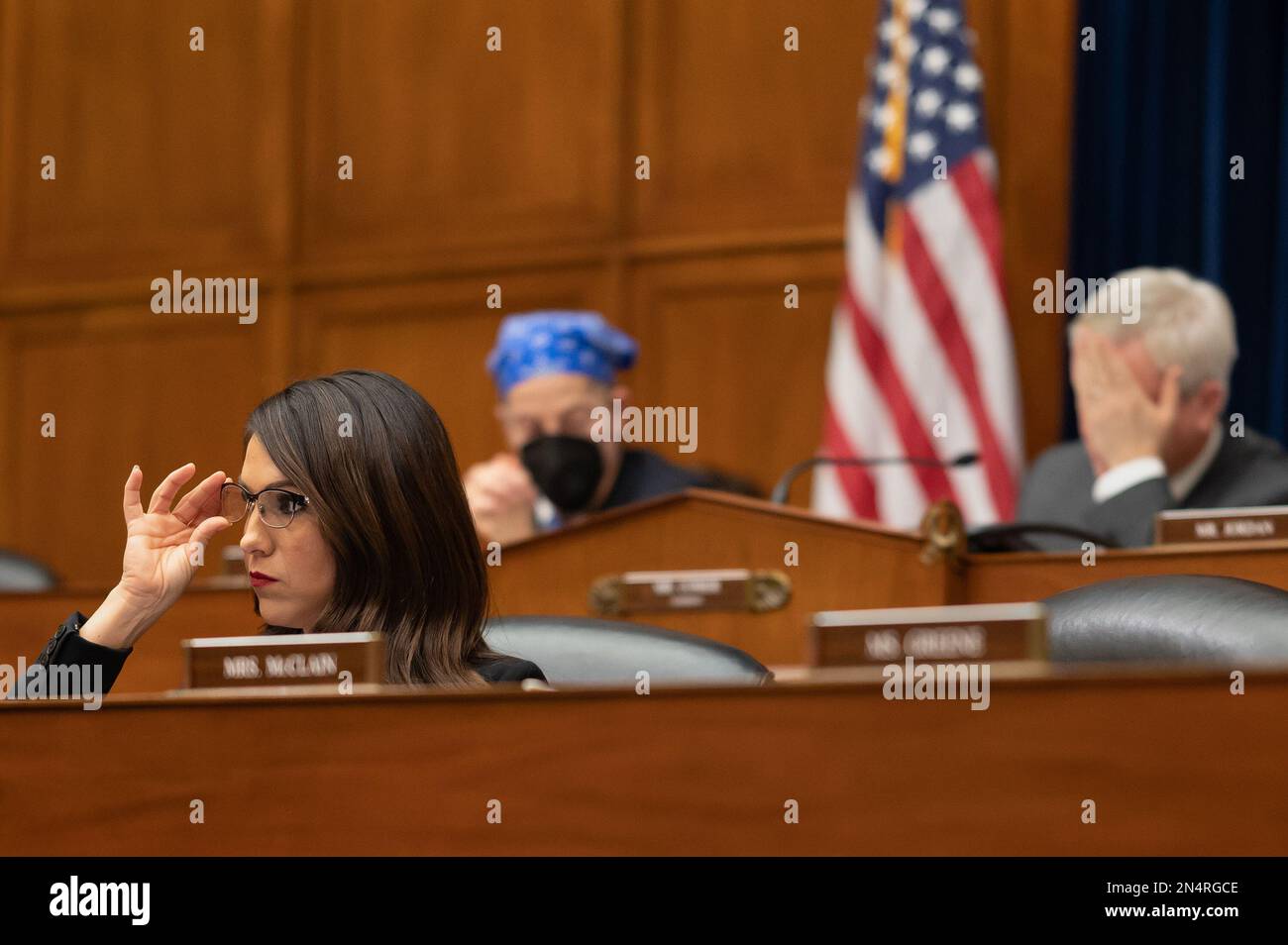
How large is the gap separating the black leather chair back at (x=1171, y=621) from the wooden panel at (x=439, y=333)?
369 centimetres

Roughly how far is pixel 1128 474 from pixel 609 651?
1.83 m

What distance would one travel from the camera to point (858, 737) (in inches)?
44.0

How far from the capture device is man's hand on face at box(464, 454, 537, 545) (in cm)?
377

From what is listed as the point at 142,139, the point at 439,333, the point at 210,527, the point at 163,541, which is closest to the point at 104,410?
the point at 142,139

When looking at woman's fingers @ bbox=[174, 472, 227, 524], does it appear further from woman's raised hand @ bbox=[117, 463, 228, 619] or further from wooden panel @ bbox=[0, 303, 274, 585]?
wooden panel @ bbox=[0, 303, 274, 585]

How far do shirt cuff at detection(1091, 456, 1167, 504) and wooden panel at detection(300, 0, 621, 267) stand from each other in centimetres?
226

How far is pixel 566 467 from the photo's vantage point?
380cm

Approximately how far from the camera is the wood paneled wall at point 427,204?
507cm

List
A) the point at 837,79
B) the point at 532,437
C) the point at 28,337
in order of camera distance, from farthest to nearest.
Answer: the point at 28,337
the point at 837,79
the point at 532,437

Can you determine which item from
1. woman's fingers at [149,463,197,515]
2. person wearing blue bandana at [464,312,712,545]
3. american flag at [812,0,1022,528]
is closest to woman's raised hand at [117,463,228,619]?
woman's fingers at [149,463,197,515]

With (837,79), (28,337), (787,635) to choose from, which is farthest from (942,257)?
(28,337)

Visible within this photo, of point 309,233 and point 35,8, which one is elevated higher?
point 35,8

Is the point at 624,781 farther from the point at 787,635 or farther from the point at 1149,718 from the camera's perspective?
the point at 787,635
